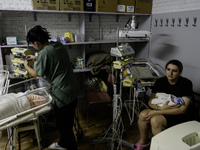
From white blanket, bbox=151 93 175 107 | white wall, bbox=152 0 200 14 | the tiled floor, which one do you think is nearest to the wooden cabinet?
white wall, bbox=152 0 200 14

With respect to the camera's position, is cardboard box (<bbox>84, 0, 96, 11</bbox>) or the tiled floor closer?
the tiled floor

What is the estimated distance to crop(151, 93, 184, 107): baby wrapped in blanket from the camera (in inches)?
77.5

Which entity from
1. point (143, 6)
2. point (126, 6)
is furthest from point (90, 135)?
point (143, 6)

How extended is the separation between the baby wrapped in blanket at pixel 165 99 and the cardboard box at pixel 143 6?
1.73 metres

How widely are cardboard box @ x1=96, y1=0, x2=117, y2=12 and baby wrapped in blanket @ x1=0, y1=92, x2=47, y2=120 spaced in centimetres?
195

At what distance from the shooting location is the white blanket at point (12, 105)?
132 centimetres

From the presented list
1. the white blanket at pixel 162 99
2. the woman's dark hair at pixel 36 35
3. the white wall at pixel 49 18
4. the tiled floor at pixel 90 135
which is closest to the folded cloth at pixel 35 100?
the woman's dark hair at pixel 36 35

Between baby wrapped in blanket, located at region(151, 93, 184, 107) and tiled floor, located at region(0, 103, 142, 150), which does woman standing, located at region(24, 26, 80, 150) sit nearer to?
tiled floor, located at region(0, 103, 142, 150)

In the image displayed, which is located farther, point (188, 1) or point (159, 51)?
point (159, 51)

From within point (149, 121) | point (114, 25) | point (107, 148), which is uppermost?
point (114, 25)

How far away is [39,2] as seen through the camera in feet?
8.51

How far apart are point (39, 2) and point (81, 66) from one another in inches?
46.5

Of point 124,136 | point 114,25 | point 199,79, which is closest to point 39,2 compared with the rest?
point 114,25

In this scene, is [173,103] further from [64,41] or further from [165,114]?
[64,41]
